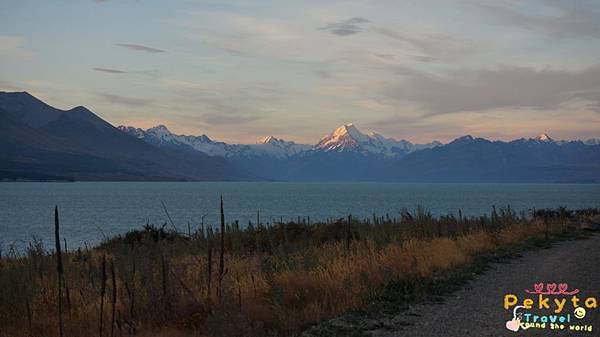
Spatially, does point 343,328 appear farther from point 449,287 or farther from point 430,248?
point 430,248

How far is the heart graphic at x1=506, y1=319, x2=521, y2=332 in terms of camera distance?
8.78 meters

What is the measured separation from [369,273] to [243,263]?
4355 mm

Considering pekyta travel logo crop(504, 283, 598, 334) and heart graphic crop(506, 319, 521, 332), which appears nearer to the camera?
heart graphic crop(506, 319, 521, 332)

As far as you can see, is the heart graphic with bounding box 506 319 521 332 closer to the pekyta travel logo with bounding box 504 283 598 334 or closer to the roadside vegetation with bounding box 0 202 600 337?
the pekyta travel logo with bounding box 504 283 598 334

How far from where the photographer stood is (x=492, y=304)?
1065 centimetres

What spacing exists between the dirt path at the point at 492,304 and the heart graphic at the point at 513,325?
86 millimetres

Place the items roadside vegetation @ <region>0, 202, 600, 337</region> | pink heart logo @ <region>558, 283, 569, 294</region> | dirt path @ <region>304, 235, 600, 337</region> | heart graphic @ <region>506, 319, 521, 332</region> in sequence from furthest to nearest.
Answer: pink heart logo @ <region>558, 283, 569, 294</region>, roadside vegetation @ <region>0, 202, 600, 337</region>, dirt path @ <region>304, 235, 600, 337</region>, heart graphic @ <region>506, 319, 521, 332</region>

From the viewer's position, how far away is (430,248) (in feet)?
53.7

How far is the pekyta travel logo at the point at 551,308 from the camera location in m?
8.94

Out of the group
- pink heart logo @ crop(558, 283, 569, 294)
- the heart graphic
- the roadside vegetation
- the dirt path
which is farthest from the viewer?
pink heart logo @ crop(558, 283, 569, 294)

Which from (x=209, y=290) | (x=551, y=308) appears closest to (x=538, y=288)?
(x=551, y=308)

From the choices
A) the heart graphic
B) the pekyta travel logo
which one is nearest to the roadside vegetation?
the pekyta travel logo

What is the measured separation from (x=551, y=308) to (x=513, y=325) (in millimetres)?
1782

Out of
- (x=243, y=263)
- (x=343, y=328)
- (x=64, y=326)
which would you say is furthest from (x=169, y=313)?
(x=243, y=263)
